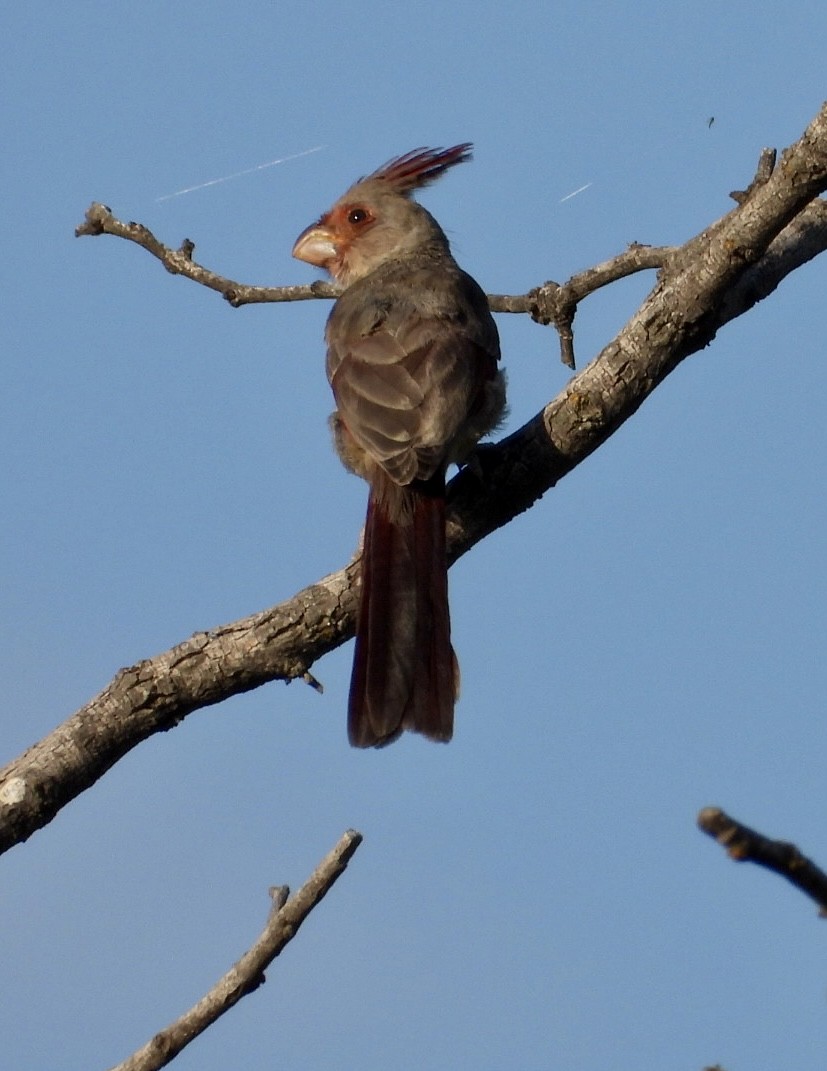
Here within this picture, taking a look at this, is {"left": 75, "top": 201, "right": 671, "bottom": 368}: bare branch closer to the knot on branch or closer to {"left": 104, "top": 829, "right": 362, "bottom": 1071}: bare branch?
the knot on branch

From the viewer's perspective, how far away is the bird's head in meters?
6.99

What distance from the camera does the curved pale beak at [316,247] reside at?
279 inches

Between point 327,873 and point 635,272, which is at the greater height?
point 635,272

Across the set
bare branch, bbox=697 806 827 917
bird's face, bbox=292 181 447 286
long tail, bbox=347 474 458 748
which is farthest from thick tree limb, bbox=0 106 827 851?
bare branch, bbox=697 806 827 917

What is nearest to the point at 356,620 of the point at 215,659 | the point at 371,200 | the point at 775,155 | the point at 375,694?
the point at 375,694

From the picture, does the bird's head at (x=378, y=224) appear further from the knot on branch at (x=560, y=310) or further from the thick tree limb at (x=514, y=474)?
the thick tree limb at (x=514, y=474)

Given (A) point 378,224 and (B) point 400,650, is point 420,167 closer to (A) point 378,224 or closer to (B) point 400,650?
(A) point 378,224

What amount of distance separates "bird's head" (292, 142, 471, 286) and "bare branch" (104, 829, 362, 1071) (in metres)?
4.06

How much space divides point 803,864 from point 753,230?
10.1 ft

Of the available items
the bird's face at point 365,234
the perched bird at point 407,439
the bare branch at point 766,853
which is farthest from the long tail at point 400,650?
the bare branch at point 766,853

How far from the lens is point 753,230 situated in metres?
4.26

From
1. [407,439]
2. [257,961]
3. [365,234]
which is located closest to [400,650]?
[407,439]

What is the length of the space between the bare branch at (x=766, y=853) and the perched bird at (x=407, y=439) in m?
3.16

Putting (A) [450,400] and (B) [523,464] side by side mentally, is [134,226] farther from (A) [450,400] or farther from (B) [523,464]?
(B) [523,464]
